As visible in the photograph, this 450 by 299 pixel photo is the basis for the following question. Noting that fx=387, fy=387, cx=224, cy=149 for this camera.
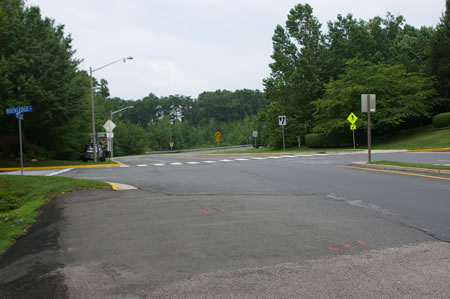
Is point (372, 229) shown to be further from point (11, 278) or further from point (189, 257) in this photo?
point (11, 278)

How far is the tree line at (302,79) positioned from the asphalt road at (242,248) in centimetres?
1968

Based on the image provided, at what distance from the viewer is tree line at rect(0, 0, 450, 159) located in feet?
84.2

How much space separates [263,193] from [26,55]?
21.7m

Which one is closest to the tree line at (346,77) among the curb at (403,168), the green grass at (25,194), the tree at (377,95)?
the tree at (377,95)

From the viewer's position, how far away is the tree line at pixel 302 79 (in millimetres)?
25656

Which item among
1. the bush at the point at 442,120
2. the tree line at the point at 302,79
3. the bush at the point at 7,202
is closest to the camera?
the bush at the point at 7,202

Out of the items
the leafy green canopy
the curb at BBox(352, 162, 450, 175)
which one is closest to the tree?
the curb at BBox(352, 162, 450, 175)

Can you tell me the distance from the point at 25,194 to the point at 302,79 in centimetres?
4392

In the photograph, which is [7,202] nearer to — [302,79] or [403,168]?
[403,168]

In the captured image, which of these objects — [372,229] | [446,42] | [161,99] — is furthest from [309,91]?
[161,99]

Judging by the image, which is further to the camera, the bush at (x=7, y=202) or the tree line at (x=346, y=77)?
the tree line at (x=346, y=77)

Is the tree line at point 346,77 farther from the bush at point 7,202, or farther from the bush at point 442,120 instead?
the bush at point 7,202

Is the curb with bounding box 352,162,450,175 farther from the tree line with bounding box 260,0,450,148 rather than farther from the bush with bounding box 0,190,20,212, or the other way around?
the tree line with bounding box 260,0,450,148

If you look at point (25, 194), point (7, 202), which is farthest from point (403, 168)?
point (7, 202)
